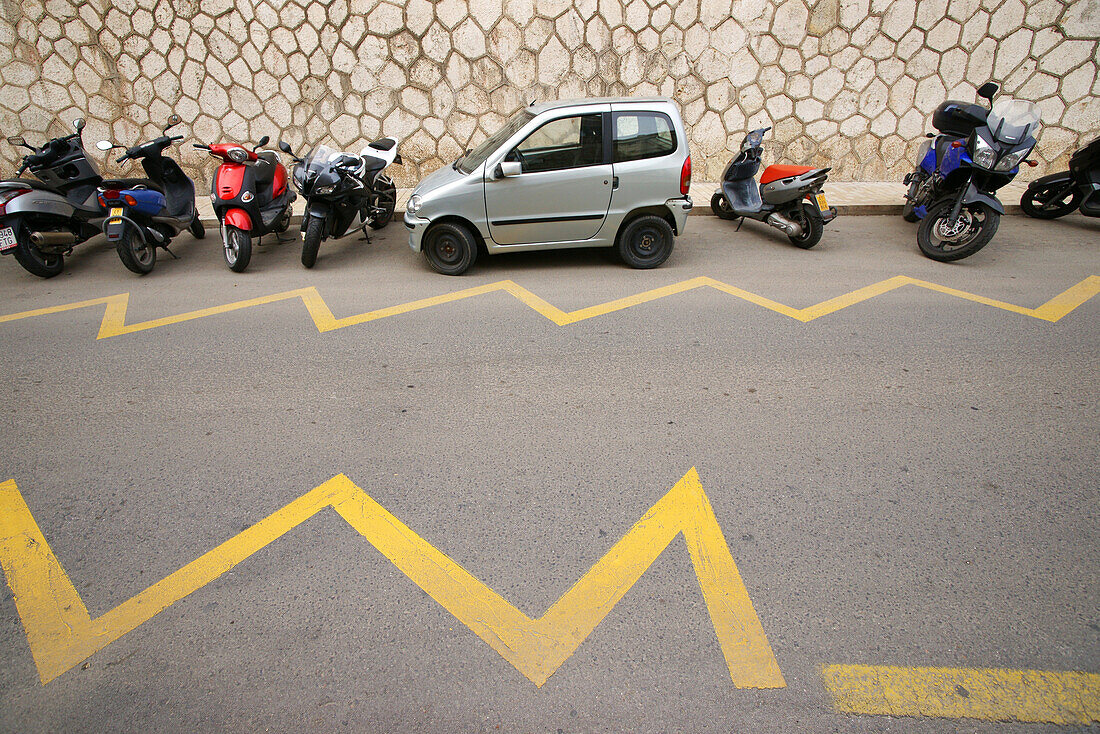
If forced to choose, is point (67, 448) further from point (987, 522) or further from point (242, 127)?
point (242, 127)

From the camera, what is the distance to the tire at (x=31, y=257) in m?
5.46

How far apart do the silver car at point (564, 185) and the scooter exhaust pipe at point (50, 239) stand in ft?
12.4

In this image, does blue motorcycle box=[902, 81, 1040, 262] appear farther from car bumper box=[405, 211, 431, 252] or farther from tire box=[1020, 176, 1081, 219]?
car bumper box=[405, 211, 431, 252]

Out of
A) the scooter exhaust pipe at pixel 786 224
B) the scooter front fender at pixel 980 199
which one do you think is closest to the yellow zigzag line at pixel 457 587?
the scooter exhaust pipe at pixel 786 224

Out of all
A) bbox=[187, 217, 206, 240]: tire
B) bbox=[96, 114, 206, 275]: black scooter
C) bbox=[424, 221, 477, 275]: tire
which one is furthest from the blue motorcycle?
bbox=[187, 217, 206, 240]: tire

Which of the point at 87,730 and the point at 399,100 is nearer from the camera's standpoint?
the point at 87,730

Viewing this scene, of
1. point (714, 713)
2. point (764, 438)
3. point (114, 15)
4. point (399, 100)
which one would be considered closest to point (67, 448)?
point (714, 713)

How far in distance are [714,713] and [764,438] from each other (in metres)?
1.64

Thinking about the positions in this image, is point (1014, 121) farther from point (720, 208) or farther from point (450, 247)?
point (450, 247)

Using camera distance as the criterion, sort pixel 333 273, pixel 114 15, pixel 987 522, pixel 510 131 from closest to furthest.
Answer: pixel 987 522 < pixel 510 131 < pixel 333 273 < pixel 114 15

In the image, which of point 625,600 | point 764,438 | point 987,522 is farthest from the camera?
point 764,438

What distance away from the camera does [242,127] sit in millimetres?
8859

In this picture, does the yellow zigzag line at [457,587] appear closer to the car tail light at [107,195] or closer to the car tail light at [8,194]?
the car tail light at [107,195]

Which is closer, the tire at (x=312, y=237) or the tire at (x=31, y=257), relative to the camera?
the tire at (x=31, y=257)
